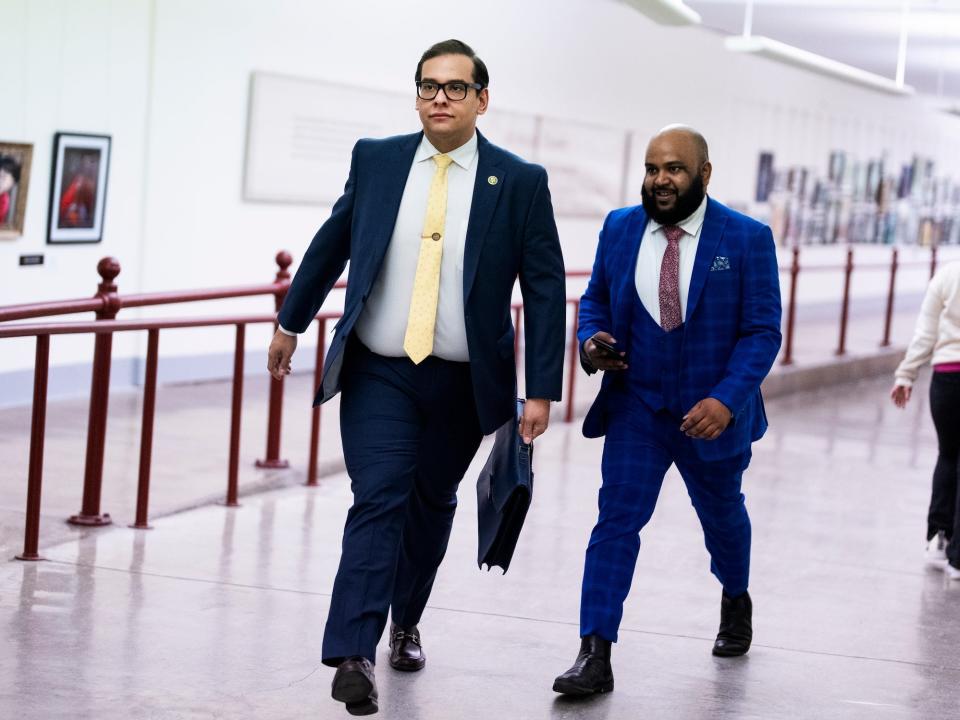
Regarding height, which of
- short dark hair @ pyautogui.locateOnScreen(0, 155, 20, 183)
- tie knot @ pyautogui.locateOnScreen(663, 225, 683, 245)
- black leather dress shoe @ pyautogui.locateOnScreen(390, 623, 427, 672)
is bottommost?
black leather dress shoe @ pyautogui.locateOnScreen(390, 623, 427, 672)

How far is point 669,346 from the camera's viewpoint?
4199 mm

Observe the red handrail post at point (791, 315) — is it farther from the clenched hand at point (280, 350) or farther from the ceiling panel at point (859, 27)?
the clenched hand at point (280, 350)

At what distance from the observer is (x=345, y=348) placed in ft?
12.6

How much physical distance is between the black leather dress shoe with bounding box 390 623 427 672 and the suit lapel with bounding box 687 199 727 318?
1132 mm

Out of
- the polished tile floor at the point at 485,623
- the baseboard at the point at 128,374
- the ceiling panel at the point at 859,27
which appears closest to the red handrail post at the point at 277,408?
the polished tile floor at the point at 485,623

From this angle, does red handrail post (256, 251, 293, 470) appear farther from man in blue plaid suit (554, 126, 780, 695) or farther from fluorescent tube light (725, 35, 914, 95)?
fluorescent tube light (725, 35, 914, 95)

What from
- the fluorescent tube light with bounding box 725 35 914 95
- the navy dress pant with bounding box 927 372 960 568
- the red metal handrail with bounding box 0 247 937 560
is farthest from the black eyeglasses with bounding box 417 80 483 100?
the fluorescent tube light with bounding box 725 35 914 95

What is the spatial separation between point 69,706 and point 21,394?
18.6 ft

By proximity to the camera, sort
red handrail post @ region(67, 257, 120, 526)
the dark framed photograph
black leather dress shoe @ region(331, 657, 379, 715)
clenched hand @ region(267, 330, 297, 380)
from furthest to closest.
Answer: the dark framed photograph, red handrail post @ region(67, 257, 120, 526), clenched hand @ region(267, 330, 297, 380), black leather dress shoe @ region(331, 657, 379, 715)

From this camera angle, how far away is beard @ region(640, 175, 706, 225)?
4.18 meters

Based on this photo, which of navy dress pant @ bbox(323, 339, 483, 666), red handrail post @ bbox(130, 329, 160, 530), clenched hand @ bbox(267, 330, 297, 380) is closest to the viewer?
navy dress pant @ bbox(323, 339, 483, 666)

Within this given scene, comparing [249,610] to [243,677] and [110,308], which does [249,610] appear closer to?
[243,677]

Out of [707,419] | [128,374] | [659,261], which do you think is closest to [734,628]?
[707,419]

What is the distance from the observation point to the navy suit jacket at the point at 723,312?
4.16 m
